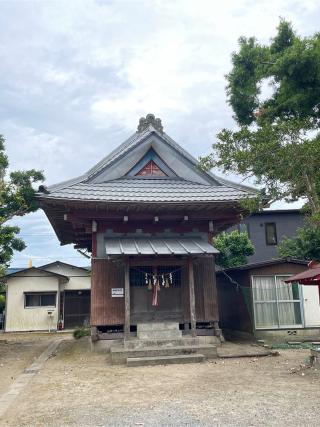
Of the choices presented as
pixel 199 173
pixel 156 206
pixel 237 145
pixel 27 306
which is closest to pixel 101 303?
pixel 156 206

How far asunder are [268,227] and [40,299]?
54.3ft

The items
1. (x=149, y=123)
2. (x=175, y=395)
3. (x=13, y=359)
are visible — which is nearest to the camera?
(x=175, y=395)

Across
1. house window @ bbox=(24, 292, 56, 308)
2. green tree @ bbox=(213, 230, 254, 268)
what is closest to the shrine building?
green tree @ bbox=(213, 230, 254, 268)

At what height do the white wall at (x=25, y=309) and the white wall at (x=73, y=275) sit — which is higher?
the white wall at (x=73, y=275)

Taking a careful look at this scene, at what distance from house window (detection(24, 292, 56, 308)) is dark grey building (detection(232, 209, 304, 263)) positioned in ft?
45.7

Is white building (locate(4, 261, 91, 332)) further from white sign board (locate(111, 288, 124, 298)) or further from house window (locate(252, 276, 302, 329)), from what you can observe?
house window (locate(252, 276, 302, 329))

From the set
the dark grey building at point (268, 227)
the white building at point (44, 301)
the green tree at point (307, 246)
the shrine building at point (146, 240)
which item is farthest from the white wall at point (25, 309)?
the green tree at point (307, 246)

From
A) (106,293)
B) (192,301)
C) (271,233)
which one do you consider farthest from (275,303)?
(271,233)

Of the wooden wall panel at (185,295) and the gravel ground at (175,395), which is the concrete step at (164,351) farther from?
the wooden wall panel at (185,295)

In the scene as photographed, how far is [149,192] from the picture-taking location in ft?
43.0

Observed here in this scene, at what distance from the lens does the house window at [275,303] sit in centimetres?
1423

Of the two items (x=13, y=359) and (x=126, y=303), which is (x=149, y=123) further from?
(x=13, y=359)

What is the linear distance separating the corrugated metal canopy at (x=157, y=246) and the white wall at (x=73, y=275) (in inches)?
616

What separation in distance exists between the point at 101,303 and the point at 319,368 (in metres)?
6.97
